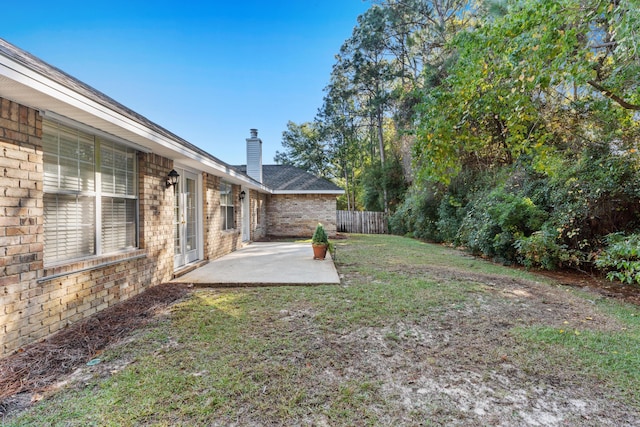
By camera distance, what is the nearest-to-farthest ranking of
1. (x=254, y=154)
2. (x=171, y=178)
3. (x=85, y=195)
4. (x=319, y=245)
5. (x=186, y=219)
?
Result: (x=85, y=195)
(x=171, y=178)
(x=186, y=219)
(x=319, y=245)
(x=254, y=154)

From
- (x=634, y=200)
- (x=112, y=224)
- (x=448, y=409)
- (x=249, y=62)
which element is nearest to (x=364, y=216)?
(x=249, y=62)

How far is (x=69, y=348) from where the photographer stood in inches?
109

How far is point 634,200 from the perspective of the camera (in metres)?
5.57

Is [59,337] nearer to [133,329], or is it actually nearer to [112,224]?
[133,329]

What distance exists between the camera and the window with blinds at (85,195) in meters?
3.21

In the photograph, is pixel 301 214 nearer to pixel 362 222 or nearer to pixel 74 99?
pixel 362 222

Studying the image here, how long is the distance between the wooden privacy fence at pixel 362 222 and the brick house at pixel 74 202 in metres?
12.7

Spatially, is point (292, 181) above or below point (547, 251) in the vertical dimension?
above

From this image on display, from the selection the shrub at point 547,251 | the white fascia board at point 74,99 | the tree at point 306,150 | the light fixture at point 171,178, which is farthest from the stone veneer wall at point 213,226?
the tree at point 306,150

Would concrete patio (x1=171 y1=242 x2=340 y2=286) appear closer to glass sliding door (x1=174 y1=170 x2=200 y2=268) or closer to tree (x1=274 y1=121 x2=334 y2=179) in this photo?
glass sliding door (x1=174 y1=170 x2=200 y2=268)

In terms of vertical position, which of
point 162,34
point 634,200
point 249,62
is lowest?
point 634,200

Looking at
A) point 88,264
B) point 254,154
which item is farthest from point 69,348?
point 254,154

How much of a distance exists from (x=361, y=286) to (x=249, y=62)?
12.8m

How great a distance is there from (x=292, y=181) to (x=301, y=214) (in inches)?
75.5
